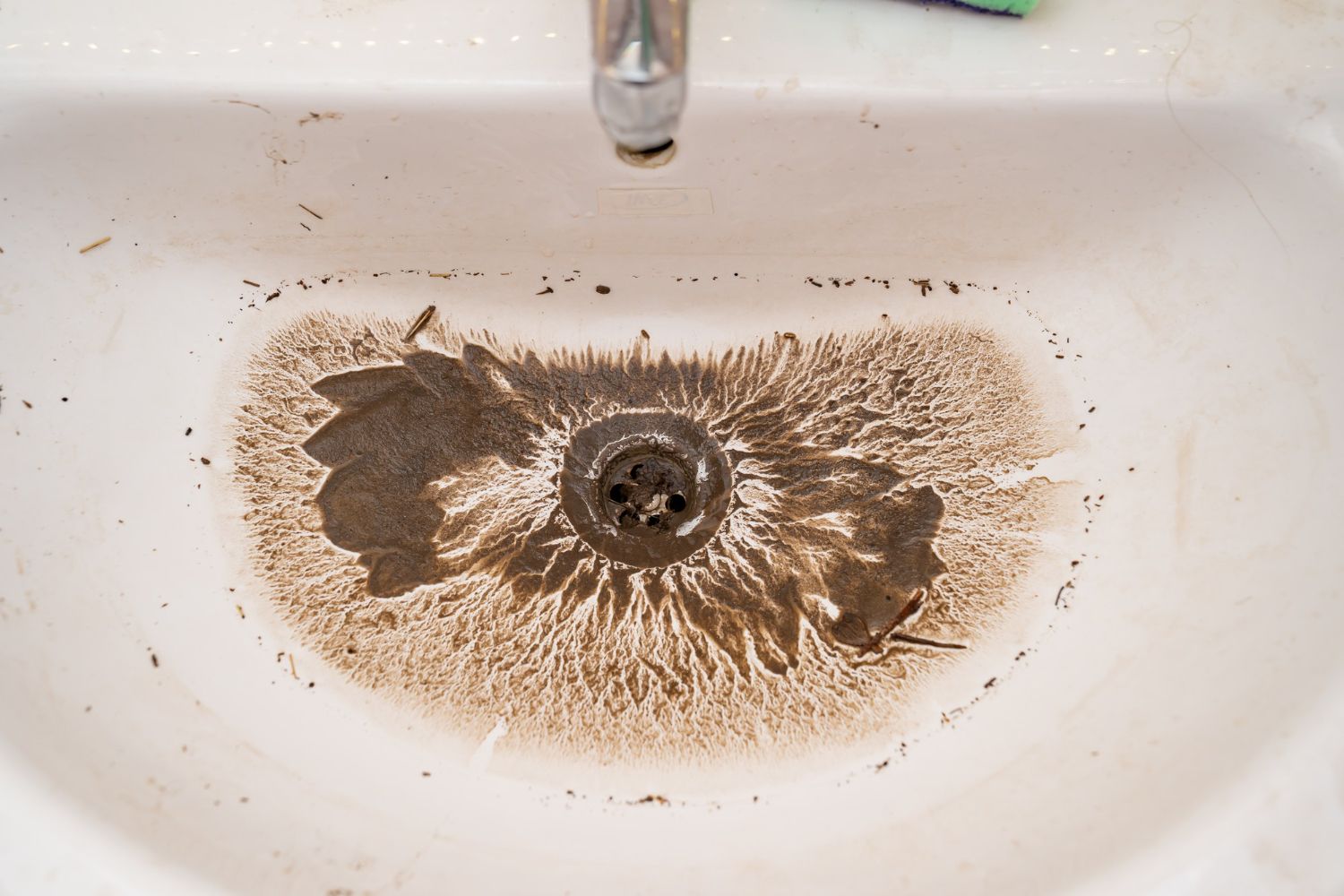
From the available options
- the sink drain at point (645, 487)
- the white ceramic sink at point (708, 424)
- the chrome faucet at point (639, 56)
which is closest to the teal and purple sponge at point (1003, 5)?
the white ceramic sink at point (708, 424)

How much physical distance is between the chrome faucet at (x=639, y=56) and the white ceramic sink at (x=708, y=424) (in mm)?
142

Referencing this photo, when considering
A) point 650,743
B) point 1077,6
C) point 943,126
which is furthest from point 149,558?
point 1077,6

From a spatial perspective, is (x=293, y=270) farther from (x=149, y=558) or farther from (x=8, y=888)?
(x=8, y=888)

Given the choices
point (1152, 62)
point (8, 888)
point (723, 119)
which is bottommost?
point (8, 888)

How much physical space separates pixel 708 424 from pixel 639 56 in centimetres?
43

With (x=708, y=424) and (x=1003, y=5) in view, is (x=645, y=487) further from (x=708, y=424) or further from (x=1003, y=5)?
(x=1003, y=5)

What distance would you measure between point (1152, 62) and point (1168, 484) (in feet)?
1.27

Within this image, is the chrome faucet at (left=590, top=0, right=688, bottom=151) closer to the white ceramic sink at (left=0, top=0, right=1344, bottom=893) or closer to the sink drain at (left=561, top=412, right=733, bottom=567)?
the white ceramic sink at (left=0, top=0, right=1344, bottom=893)

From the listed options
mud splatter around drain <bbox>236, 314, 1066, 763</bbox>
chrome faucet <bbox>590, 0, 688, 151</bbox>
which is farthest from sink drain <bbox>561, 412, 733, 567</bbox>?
chrome faucet <bbox>590, 0, 688, 151</bbox>

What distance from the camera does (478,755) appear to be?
2.44 ft

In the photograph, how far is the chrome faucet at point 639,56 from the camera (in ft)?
1.70

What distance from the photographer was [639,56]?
0.52 metres

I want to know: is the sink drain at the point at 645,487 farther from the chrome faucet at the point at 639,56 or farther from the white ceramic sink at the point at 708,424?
the chrome faucet at the point at 639,56

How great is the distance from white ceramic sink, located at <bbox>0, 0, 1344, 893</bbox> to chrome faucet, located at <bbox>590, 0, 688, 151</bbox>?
5.6 inches
